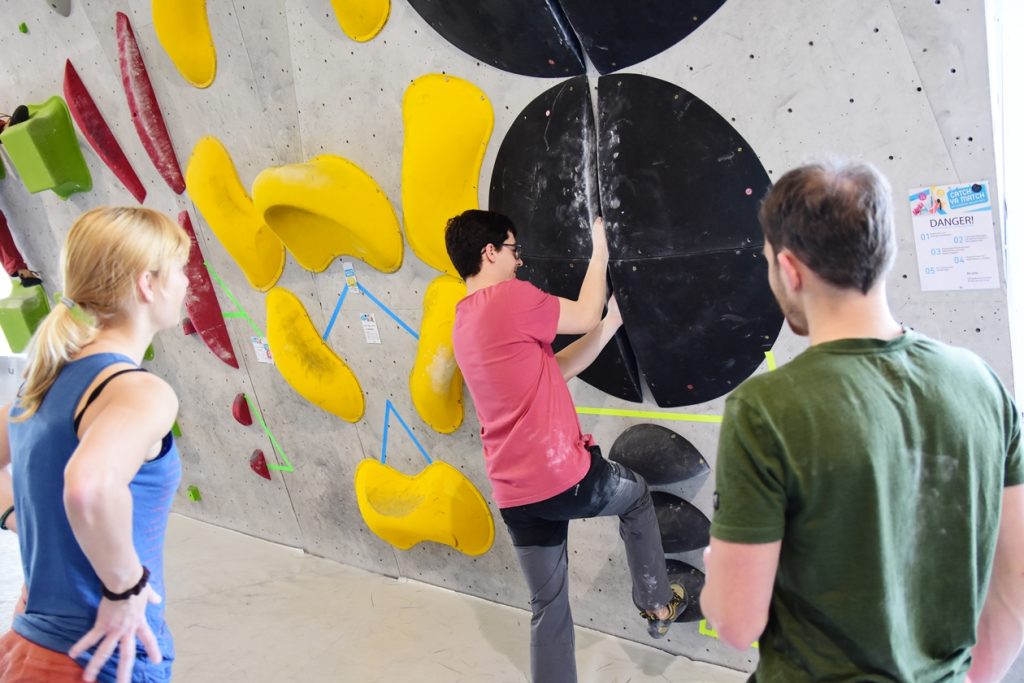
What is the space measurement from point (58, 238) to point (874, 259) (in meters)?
4.22

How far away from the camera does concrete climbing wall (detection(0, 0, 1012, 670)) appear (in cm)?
157

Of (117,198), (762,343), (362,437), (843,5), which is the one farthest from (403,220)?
(117,198)

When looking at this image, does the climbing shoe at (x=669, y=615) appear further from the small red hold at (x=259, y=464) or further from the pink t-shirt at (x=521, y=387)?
the small red hold at (x=259, y=464)

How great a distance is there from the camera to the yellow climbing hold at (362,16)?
7.69 feet

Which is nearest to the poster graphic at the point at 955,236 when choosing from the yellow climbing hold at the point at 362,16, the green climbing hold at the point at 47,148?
the yellow climbing hold at the point at 362,16

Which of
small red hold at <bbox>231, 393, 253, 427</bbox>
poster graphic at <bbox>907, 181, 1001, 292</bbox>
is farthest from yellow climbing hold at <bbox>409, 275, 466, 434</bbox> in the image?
poster graphic at <bbox>907, 181, 1001, 292</bbox>

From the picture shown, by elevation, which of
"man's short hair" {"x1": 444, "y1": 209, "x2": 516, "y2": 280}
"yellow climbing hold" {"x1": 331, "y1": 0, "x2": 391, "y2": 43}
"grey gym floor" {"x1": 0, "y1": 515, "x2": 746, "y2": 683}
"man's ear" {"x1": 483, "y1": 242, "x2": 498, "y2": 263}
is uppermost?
"yellow climbing hold" {"x1": 331, "y1": 0, "x2": 391, "y2": 43}

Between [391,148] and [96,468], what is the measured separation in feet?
5.45

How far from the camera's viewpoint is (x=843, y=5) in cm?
158

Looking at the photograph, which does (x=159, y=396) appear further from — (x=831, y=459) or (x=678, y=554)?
(x=678, y=554)

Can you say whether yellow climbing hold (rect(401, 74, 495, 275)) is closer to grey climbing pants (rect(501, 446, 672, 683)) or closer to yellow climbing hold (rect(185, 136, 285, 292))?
yellow climbing hold (rect(185, 136, 285, 292))

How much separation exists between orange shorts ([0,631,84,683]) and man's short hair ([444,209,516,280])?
1.16m

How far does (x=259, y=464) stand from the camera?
3666 mm

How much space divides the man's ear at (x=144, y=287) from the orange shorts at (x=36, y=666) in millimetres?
564
